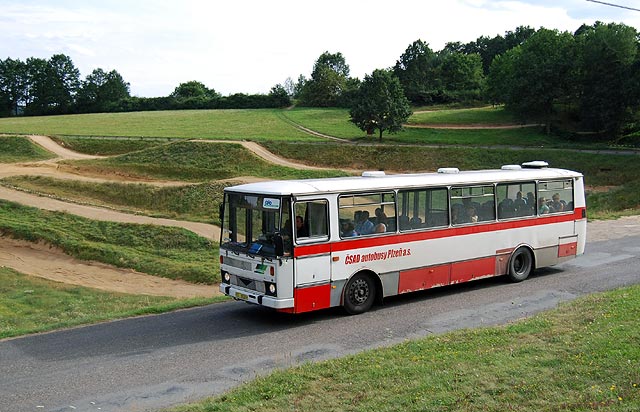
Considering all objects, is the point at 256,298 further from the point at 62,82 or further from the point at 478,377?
the point at 62,82

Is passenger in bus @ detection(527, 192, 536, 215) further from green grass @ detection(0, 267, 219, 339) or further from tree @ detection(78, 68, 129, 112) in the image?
tree @ detection(78, 68, 129, 112)

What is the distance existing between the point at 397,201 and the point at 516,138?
50271 millimetres

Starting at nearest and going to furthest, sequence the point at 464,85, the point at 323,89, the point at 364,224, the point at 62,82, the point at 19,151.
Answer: the point at 364,224 → the point at 19,151 → the point at 464,85 → the point at 323,89 → the point at 62,82

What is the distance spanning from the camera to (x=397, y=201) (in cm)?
1498

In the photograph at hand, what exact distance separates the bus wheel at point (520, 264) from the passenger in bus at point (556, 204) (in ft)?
5.08

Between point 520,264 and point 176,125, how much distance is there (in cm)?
6699

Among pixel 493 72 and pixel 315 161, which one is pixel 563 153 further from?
pixel 493 72

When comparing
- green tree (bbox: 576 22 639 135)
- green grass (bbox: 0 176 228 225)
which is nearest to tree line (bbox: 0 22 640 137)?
green tree (bbox: 576 22 639 135)

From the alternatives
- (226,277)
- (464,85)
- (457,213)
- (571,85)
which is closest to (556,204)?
(457,213)

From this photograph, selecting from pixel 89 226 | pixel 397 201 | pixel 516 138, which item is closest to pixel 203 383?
pixel 397 201

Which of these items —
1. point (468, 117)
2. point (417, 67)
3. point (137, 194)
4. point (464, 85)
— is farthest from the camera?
point (417, 67)

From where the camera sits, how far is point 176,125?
79.6m

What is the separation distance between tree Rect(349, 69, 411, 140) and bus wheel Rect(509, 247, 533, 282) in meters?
42.5

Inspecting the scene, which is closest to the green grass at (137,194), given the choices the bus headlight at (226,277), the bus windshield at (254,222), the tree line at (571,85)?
the tree line at (571,85)
